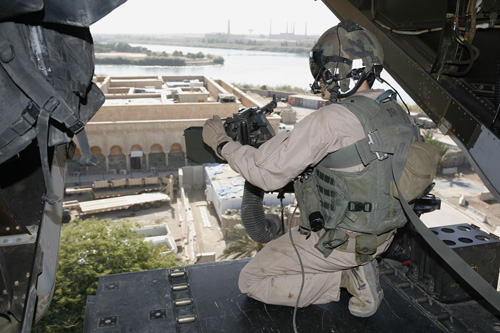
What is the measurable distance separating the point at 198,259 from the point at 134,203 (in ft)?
28.6

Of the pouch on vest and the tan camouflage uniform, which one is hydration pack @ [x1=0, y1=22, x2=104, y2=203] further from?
the pouch on vest

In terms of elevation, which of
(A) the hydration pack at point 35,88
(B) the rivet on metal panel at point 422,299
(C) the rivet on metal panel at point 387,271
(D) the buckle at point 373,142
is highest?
(A) the hydration pack at point 35,88

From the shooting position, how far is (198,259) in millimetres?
16297

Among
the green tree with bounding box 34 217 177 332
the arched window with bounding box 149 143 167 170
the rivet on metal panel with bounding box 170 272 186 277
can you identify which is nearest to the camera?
the rivet on metal panel with bounding box 170 272 186 277

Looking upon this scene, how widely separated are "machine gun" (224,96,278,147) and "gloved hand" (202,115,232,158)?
0.36ft

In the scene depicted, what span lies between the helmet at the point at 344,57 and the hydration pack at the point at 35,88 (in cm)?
185

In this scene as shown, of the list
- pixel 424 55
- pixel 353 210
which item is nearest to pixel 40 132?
pixel 353 210

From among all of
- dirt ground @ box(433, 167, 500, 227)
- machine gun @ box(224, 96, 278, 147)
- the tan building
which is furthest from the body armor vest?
the tan building

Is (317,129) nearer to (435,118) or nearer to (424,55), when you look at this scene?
(435,118)

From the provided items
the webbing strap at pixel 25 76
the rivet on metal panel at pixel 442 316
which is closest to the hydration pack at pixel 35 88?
the webbing strap at pixel 25 76

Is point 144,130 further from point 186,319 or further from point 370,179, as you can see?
point 370,179

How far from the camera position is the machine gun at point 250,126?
3826 mm

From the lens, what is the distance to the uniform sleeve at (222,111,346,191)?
3.05m

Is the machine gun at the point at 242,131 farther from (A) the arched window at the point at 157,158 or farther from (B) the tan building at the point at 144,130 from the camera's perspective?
(A) the arched window at the point at 157,158
